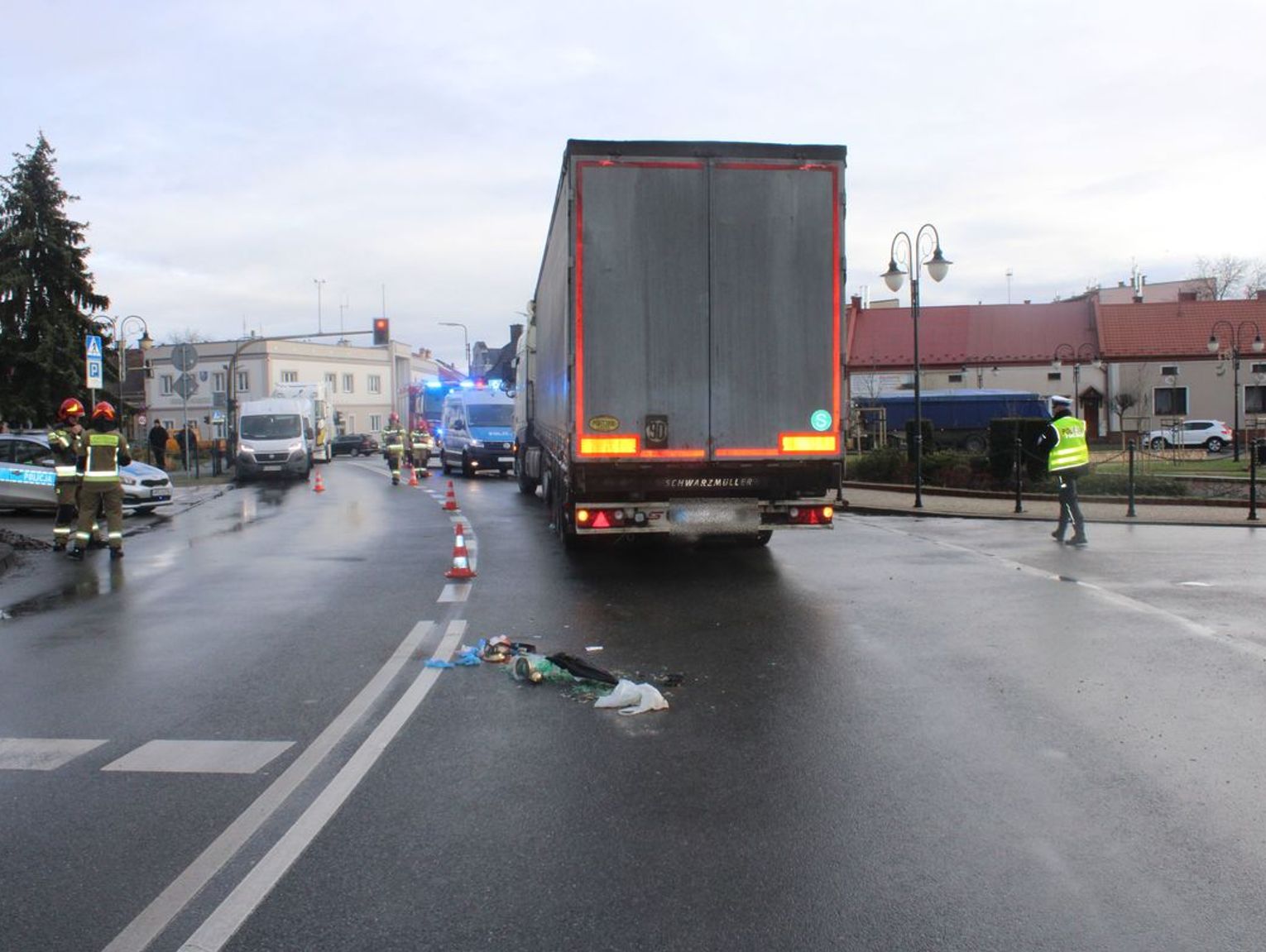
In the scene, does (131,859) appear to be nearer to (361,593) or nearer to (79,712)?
(79,712)

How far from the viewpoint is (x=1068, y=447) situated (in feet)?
44.5

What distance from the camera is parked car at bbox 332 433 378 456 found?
2451 inches

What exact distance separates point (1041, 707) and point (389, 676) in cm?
379

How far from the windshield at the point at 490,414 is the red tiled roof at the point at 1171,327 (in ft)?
119

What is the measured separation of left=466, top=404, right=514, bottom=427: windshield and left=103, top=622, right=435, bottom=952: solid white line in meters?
24.6

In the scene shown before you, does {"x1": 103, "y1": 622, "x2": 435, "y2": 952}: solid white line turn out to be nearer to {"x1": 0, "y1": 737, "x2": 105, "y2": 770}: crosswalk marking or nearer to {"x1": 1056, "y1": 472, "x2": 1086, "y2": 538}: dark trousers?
{"x1": 0, "y1": 737, "x2": 105, "y2": 770}: crosswalk marking

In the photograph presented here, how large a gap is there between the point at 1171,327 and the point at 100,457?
5487 centimetres

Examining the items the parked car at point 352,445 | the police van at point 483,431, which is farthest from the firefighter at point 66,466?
the parked car at point 352,445

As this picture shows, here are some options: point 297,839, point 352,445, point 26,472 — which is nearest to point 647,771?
point 297,839

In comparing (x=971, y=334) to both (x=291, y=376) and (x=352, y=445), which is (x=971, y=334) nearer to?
(x=352, y=445)

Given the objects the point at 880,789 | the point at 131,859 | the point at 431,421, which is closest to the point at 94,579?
the point at 131,859

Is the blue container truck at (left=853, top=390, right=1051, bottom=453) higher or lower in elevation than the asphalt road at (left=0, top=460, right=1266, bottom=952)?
higher

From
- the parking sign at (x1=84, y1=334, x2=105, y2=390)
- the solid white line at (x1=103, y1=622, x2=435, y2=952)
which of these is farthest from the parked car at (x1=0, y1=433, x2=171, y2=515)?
the solid white line at (x1=103, y1=622, x2=435, y2=952)

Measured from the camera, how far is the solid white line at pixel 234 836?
3465mm
